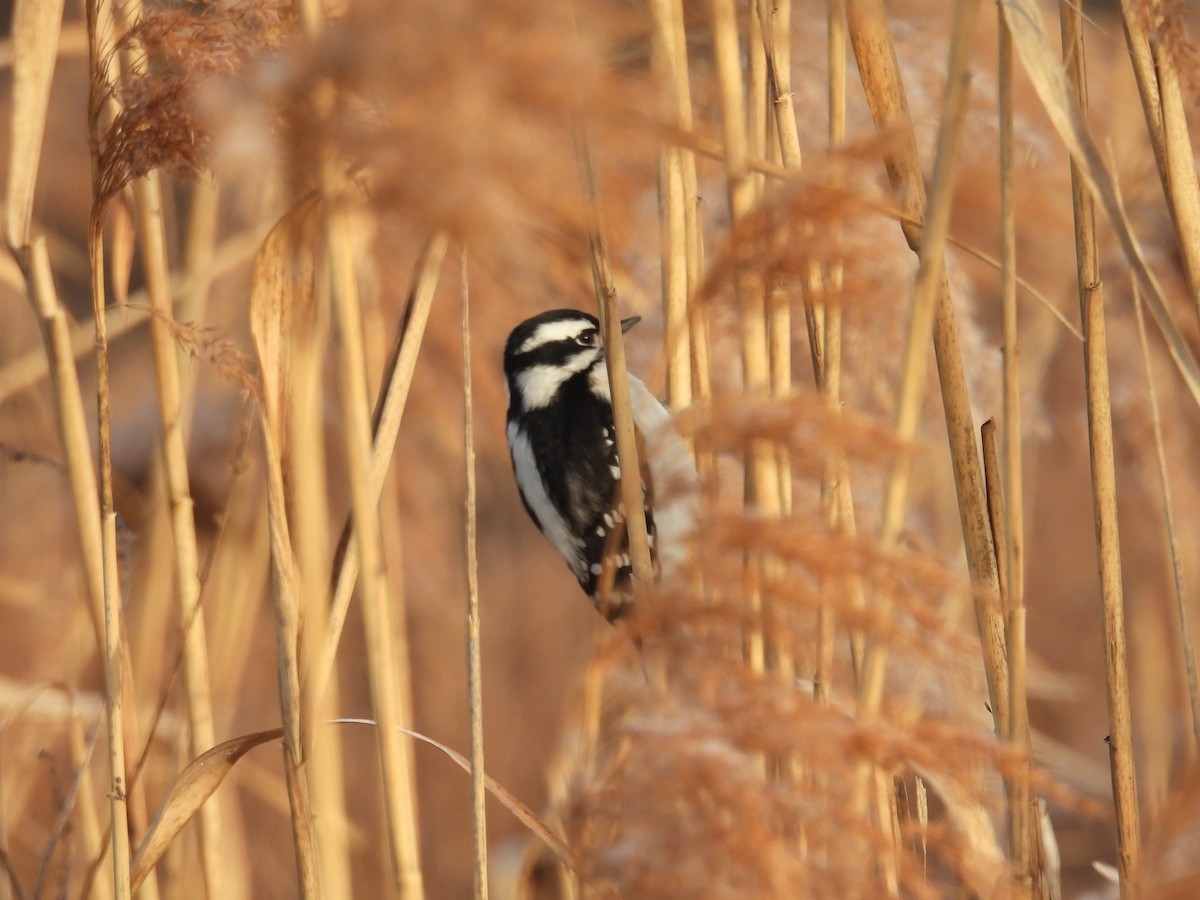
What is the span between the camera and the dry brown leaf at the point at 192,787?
4.27ft

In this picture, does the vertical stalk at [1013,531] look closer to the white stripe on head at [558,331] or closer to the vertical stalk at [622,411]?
the vertical stalk at [622,411]

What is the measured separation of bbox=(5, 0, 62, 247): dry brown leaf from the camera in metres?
1.32

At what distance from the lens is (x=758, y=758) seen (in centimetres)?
86

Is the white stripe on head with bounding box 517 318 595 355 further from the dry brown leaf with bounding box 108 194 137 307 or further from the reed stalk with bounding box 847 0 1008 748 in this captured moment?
the reed stalk with bounding box 847 0 1008 748

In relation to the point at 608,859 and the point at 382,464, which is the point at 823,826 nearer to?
the point at 608,859

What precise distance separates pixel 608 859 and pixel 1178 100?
98 centimetres

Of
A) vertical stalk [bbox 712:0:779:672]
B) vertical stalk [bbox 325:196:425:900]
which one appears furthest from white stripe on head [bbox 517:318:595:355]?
vertical stalk [bbox 325:196:425:900]

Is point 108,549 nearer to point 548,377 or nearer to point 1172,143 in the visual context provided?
point 1172,143

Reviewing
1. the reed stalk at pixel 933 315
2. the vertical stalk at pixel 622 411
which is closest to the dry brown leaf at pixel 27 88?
the vertical stalk at pixel 622 411

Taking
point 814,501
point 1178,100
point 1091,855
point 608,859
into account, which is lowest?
point 1091,855

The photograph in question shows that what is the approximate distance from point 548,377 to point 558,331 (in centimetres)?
14

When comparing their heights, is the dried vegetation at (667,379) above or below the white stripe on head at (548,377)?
below

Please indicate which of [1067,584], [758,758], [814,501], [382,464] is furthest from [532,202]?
[1067,584]

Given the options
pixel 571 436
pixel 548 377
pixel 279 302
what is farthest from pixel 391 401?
pixel 548 377
